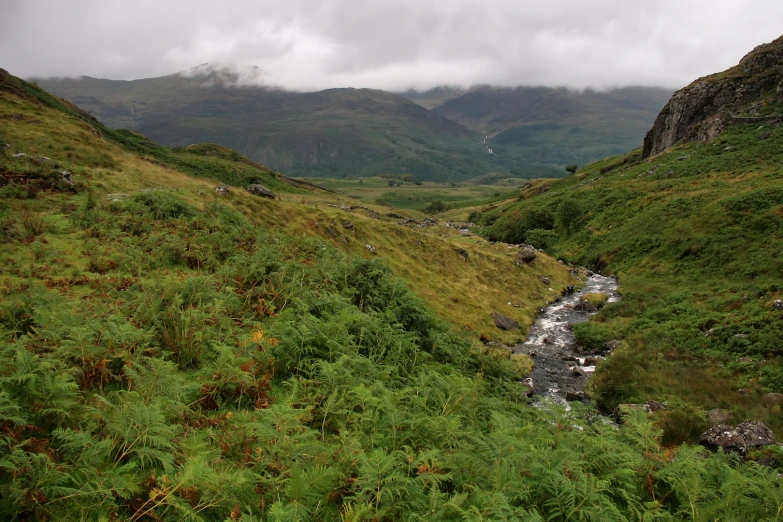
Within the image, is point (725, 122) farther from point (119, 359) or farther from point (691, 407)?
point (119, 359)

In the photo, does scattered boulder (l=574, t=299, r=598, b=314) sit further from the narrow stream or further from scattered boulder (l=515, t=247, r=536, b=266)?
scattered boulder (l=515, t=247, r=536, b=266)

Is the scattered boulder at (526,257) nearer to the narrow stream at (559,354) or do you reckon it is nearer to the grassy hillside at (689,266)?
the narrow stream at (559,354)

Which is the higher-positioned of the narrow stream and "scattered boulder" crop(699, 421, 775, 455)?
"scattered boulder" crop(699, 421, 775, 455)

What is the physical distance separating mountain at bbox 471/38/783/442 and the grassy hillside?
0.12 m

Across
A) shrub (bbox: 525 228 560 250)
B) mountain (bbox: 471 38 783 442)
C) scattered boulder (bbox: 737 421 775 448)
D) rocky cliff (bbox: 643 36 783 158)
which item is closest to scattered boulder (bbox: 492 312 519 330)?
mountain (bbox: 471 38 783 442)

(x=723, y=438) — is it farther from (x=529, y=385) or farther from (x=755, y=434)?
(x=529, y=385)

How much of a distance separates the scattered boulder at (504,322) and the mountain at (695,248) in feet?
16.9

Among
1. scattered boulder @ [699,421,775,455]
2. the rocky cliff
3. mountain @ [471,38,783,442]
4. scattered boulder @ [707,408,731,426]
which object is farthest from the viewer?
the rocky cliff

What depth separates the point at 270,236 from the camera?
953 inches

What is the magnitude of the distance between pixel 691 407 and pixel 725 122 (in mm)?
92357

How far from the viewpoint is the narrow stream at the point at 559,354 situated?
24.2 meters

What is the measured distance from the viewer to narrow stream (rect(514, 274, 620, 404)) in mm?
24250

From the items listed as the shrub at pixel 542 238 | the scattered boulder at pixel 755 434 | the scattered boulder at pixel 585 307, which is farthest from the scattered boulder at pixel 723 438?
the shrub at pixel 542 238

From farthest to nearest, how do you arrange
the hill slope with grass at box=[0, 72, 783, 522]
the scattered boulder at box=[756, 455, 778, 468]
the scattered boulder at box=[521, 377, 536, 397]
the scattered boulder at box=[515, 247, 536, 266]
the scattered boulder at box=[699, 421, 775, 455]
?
the scattered boulder at box=[515, 247, 536, 266], the scattered boulder at box=[521, 377, 536, 397], the scattered boulder at box=[699, 421, 775, 455], the scattered boulder at box=[756, 455, 778, 468], the hill slope with grass at box=[0, 72, 783, 522]
